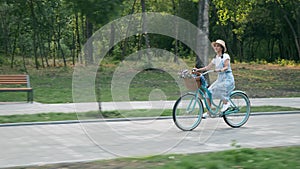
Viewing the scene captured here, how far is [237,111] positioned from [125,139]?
3061mm

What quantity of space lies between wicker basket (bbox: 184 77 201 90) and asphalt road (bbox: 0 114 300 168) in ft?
2.97

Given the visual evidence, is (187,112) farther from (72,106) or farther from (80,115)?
(72,106)

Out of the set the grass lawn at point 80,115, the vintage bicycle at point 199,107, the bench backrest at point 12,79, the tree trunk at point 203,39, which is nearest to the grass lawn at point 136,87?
the bench backrest at point 12,79

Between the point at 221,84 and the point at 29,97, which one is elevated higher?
the point at 221,84

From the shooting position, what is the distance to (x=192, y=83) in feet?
37.9

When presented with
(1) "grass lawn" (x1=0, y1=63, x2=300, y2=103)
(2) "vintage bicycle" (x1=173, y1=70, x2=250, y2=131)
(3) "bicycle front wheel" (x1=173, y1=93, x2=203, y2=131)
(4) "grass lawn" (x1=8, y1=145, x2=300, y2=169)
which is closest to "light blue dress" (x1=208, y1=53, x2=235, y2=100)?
(2) "vintage bicycle" (x1=173, y1=70, x2=250, y2=131)

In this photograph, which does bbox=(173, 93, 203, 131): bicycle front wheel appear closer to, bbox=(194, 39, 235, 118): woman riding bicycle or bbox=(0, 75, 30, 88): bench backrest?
bbox=(194, 39, 235, 118): woman riding bicycle

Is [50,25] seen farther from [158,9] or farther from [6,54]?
[158,9]

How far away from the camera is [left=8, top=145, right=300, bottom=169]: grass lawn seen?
717 cm

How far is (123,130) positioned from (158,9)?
36.1 metres

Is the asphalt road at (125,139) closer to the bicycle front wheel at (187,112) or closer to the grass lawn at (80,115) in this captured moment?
the bicycle front wheel at (187,112)

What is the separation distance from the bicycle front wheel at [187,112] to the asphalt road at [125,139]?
20cm

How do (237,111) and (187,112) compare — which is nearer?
(187,112)

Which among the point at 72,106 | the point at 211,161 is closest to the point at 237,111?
the point at 211,161
